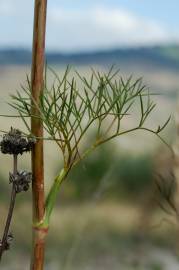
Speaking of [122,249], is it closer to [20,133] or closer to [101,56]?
[101,56]

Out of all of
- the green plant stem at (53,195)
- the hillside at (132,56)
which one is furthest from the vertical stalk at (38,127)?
the hillside at (132,56)

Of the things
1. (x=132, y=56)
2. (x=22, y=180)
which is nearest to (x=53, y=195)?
(x=22, y=180)

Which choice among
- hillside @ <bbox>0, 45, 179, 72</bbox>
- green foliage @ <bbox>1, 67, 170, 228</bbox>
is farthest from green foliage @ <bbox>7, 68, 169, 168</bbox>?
hillside @ <bbox>0, 45, 179, 72</bbox>

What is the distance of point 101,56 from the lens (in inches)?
145

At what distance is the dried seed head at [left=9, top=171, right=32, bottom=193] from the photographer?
0.51 meters

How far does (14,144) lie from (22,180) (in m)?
0.03

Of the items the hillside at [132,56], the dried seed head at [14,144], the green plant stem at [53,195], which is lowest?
the green plant stem at [53,195]

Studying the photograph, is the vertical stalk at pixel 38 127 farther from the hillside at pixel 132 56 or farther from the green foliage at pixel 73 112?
the hillside at pixel 132 56

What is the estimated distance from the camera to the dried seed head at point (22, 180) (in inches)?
20.0

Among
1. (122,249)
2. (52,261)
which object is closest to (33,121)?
(52,261)

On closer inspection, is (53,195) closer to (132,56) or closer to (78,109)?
(78,109)

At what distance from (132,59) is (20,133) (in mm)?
3382

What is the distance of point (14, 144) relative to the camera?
0.50 m

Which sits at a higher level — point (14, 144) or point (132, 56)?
point (132, 56)
